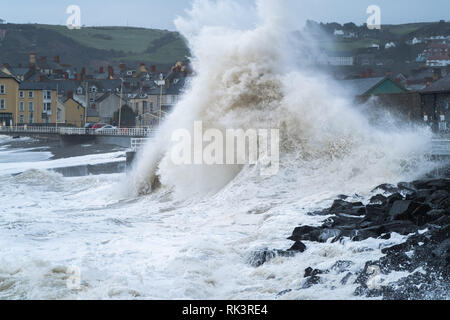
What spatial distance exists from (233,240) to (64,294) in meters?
4.32

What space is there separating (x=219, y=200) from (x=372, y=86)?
36046 mm

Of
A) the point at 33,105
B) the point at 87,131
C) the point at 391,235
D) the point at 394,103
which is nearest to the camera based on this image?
the point at 391,235

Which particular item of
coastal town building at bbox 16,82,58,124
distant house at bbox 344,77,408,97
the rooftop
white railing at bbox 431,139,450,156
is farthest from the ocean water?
coastal town building at bbox 16,82,58,124

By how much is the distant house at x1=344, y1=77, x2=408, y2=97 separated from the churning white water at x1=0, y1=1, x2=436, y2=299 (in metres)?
26.8

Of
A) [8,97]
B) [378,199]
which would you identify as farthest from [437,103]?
[8,97]

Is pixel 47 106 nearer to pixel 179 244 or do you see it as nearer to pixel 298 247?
pixel 179 244

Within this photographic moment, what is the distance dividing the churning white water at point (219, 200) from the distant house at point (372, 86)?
2680 cm

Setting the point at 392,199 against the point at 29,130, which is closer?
the point at 392,199

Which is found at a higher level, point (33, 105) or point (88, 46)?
point (88, 46)

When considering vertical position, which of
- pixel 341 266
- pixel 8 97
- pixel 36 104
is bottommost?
pixel 341 266

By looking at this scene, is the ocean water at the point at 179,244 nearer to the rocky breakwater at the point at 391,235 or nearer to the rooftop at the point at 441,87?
the rocky breakwater at the point at 391,235

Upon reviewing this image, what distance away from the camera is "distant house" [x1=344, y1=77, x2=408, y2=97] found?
52375 millimetres

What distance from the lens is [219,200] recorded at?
19.4m

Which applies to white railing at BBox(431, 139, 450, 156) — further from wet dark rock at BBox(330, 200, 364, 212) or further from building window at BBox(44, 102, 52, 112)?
building window at BBox(44, 102, 52, 112)
